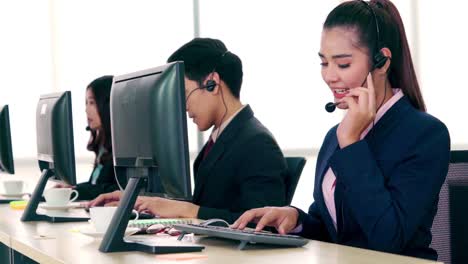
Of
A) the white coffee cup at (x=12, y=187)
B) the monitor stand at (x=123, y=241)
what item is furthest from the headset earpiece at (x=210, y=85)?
the white coffee cup at (x=12, y=187)

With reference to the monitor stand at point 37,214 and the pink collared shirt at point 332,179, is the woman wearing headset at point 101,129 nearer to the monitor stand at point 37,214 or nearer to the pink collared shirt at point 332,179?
the monitor stand at point 37,214

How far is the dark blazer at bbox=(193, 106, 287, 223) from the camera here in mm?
2535

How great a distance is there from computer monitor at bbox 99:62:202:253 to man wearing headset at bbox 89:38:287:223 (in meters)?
0.69

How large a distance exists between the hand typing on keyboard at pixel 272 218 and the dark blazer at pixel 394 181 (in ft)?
0.42

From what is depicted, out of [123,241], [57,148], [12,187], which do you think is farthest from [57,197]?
[123,241]

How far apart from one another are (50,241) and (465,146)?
4.38 meters

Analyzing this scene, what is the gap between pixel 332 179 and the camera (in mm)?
1970

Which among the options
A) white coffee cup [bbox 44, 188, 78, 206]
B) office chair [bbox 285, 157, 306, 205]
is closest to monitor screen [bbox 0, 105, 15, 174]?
white coffee cup [bbox 44, 188, 78, 206]

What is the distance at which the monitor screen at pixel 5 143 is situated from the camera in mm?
3525

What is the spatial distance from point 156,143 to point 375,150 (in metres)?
0.52

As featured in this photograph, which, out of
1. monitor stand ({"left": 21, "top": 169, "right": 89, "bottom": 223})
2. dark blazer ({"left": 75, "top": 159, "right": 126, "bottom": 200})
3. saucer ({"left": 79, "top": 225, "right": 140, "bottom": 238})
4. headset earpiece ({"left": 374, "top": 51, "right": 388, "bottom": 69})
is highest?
headset earpiece ({"left": 374, "top": 51, "right": 388, "bottom": 69})

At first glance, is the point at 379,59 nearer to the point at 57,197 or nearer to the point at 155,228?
the point at 155,228

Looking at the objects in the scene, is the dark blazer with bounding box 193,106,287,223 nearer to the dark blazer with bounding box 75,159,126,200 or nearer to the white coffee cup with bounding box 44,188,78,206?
the white coffee cup with bounding box 44,188,78,206

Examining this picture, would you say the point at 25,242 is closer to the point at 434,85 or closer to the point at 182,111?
the point at 182,111
